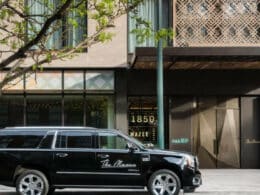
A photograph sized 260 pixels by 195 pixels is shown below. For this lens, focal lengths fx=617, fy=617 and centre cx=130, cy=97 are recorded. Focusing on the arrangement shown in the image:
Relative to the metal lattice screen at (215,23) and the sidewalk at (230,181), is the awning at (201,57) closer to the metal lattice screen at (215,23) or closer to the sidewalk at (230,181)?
the metal lattice screen at (215,23)

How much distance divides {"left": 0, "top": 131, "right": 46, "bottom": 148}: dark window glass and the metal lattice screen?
8.84 m

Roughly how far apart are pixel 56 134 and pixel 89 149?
0.91 m

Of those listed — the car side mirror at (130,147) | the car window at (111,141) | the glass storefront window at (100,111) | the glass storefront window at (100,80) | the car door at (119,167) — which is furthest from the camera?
the glass storefront window at (100,111)

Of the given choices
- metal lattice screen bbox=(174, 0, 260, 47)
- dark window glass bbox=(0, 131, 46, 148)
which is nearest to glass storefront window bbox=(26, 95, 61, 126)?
metal lattice screen bbox=(174, 0, 260, 47)

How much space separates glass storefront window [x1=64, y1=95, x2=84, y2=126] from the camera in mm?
22938

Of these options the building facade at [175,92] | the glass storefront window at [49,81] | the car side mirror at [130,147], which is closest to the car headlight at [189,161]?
the car side mirror at [130,147]

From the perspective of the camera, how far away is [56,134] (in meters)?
15.0

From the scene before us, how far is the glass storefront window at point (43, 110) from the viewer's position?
22828mm

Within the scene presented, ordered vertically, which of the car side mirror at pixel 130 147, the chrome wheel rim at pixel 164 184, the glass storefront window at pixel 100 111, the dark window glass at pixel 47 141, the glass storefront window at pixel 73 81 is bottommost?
the chrome wheel rim at pixel 164 184

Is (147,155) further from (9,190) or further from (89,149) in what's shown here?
(9,190)

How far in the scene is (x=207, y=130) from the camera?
23297 mm

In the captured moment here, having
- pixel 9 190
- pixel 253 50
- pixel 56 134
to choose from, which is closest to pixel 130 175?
pixel 56 134

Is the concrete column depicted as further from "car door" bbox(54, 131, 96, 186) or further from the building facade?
"car door" bbox(54, 131, 96, 186)

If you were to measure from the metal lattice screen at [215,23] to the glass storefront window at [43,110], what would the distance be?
5033 mm
